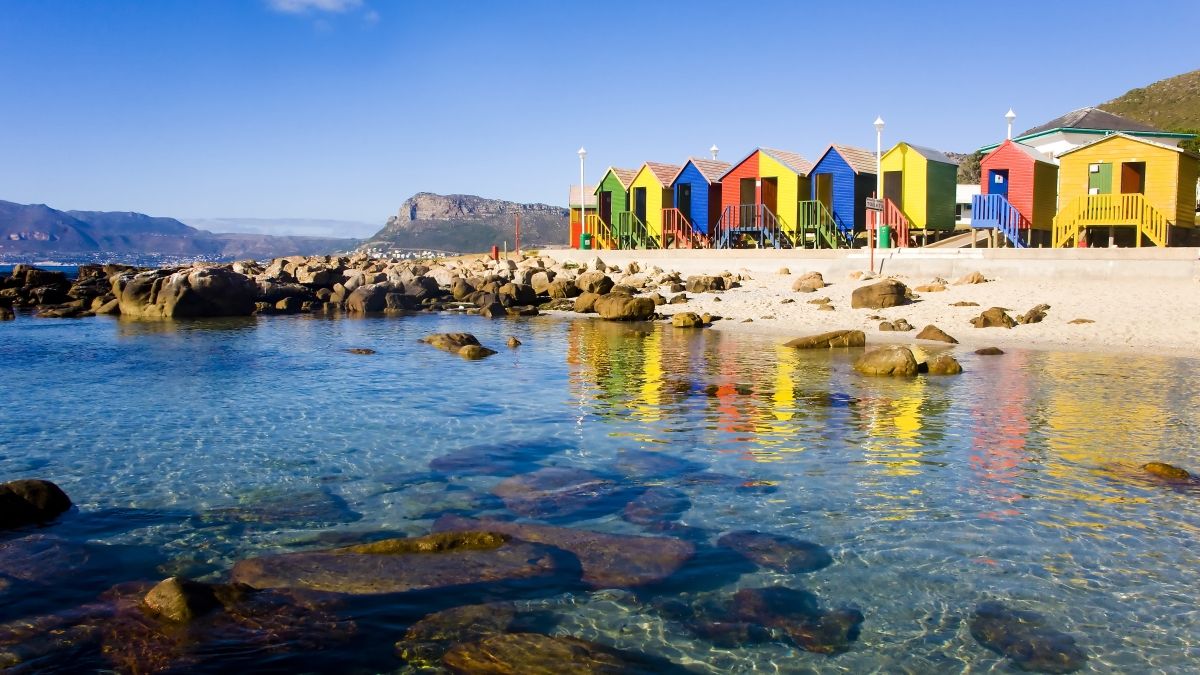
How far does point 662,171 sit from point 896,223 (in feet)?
42.8

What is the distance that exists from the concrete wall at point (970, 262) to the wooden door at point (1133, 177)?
6.72 meters

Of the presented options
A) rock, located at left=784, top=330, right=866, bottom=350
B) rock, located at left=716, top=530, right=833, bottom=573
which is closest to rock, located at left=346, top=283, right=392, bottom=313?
rock, located at left=784, top=330, right=866, bottom=350

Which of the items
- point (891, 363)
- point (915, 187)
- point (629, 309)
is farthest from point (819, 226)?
point (891, 363)

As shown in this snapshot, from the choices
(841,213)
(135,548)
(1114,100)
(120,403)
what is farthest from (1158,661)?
(1114,100)

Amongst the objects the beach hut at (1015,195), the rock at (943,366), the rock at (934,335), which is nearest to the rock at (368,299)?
the rock at (934,335)

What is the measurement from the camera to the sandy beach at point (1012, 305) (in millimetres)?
20656

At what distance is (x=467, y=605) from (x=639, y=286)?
1099 inches

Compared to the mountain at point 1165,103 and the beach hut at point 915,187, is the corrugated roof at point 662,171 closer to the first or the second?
the beach hut at point 915,187

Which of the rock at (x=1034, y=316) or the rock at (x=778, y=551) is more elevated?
the rock at (x=1034, y=316)

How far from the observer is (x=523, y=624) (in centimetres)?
580

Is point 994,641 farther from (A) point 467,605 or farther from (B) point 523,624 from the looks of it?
(A) point 467,605

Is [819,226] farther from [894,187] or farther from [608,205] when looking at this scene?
[608,205]

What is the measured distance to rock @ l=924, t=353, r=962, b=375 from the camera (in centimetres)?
Result: 1630

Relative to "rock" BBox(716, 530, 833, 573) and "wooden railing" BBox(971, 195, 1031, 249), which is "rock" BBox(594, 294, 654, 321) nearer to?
"wooden railing" BBox(971, 195, 1031, 249)
